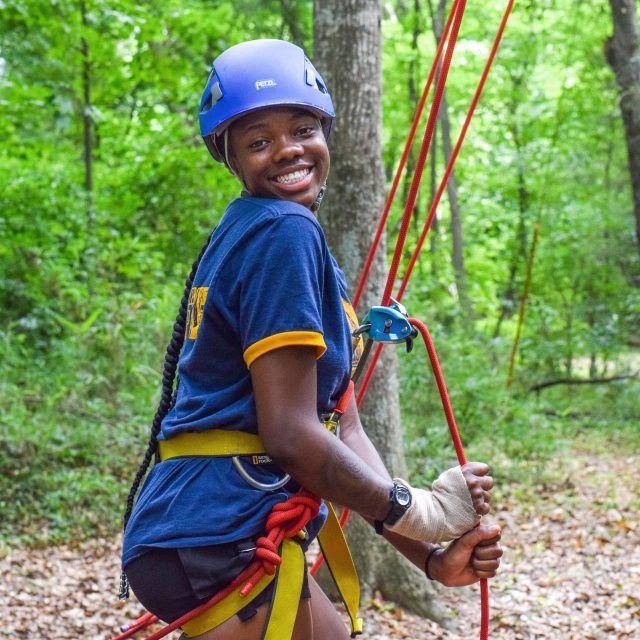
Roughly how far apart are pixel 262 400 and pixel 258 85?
2.34 ft

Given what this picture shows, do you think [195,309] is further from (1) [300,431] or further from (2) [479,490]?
(2) [479,490]

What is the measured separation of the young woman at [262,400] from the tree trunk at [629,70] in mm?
9603

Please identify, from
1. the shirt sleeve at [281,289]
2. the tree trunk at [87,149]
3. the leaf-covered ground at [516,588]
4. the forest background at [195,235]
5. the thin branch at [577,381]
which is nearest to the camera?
the shirt sleeve at [281,289]

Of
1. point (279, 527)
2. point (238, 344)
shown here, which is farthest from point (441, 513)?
point (238, 344)

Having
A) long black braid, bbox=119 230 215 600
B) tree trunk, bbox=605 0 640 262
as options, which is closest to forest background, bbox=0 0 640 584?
tree trunk, bbox=605 0 640 262

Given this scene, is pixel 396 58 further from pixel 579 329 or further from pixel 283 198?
pixel 283 198

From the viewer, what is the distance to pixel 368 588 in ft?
15.5

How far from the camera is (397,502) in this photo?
1812 mm

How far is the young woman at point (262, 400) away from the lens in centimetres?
170

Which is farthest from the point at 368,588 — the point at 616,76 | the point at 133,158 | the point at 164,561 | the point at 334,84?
the point at 616,76

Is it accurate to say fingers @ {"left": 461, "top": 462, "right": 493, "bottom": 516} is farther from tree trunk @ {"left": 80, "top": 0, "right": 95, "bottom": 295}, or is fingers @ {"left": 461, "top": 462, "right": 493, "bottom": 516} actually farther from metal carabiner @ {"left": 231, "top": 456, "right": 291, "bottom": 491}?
tree trunk @ {"left": 80, "top": 0, "right": 95, "bottom": 295}

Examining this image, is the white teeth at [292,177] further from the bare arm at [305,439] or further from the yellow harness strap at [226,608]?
the yellow harness strap at [226,608]

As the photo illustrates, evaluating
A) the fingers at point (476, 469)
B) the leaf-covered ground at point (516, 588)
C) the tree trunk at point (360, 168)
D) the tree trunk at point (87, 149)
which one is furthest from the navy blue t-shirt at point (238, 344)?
the tree trunk at point (87, 149)

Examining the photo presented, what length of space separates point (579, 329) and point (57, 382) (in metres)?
8.11
